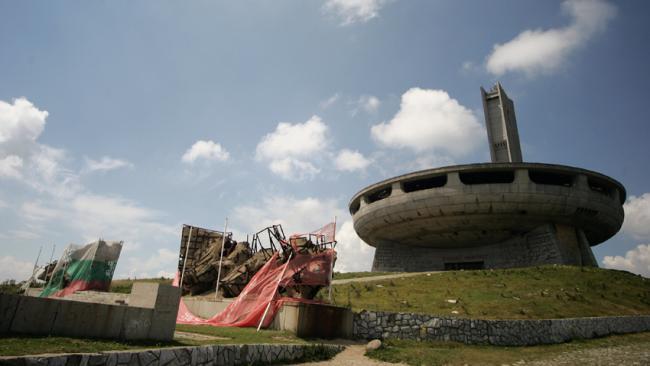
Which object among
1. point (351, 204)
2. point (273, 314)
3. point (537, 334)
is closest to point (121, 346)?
point (273, 314)

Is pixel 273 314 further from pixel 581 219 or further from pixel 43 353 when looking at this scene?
pixel 581 219

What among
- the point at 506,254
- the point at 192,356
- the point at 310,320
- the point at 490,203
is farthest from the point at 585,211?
the point at 192,356

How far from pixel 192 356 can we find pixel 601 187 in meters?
45.0

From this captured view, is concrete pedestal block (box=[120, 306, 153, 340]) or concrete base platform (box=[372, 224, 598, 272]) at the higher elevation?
concrete base platform (box=[372, 224, 598, 272])

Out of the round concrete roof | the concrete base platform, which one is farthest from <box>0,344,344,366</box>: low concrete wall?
the concrete base platform

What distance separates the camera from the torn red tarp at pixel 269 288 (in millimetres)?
14273

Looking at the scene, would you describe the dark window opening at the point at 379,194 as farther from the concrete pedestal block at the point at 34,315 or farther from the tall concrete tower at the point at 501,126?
the concrete pedestal block at the point at 34,315

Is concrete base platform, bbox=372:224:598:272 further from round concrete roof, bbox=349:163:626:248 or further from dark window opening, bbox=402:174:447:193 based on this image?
dark window opening, bbox=402:174:447:193

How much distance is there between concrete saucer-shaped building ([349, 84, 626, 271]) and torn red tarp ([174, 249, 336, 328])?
22254 mm

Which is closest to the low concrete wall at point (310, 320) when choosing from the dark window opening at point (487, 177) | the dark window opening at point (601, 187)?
the dark window opening at point (487, 177)

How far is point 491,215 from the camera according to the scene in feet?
116

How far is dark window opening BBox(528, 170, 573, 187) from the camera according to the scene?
36719 millimetres

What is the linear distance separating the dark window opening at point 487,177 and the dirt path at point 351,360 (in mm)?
27412

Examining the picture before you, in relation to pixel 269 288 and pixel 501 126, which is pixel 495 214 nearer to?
pixel 501 126
